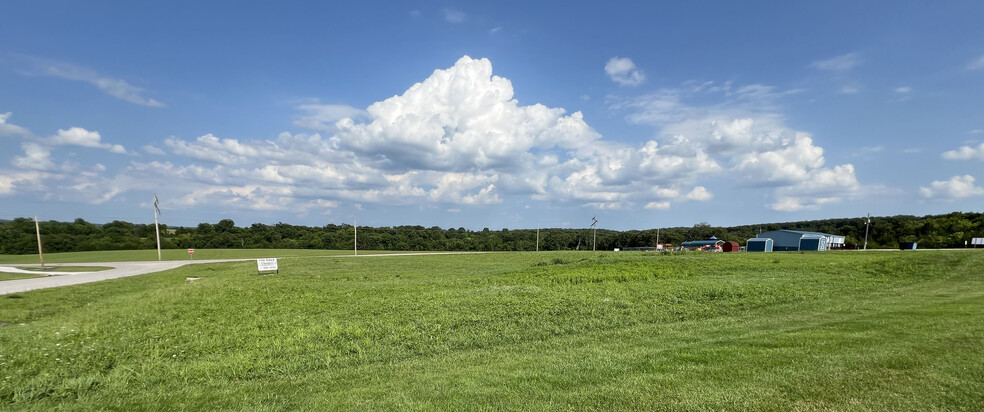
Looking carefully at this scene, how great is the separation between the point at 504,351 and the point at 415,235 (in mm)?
113813


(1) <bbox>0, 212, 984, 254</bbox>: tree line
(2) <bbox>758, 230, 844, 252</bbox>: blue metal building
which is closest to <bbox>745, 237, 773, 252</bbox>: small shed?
(2) <bbox>758, 230, 844, 252</bbox>: blue metal building

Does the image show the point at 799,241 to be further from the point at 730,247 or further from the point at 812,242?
the point at 730,247

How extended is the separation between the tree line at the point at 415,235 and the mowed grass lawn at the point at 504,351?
87.2m

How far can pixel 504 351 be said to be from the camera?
9352mm

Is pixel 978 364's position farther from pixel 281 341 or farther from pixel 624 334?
pixel 281 341

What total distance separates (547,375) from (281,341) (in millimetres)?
7002

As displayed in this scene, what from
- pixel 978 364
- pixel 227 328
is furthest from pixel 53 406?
pixel 978 364

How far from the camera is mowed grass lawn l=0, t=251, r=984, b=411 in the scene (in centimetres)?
575

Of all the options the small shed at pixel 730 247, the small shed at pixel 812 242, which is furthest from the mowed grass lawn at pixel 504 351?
the small shed at pixel 812 242

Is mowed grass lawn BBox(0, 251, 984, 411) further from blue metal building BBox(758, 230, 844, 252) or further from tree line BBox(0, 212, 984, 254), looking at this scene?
tree line BBox(0, 212, 984, 254)

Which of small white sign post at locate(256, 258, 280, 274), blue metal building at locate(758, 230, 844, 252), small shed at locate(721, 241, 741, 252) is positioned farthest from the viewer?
small shed at locate(721, 241, 741, 252)

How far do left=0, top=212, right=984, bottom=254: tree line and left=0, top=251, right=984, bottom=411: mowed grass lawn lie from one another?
286 ft

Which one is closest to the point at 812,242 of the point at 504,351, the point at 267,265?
the point at 267,265

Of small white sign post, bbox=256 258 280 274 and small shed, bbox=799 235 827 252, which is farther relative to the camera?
small shed, bbox=799 235 827 252
